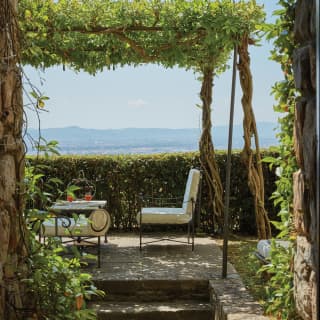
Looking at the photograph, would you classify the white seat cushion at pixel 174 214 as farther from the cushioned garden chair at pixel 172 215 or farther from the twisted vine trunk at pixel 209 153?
the twisted vine trunk at pixel 209 153

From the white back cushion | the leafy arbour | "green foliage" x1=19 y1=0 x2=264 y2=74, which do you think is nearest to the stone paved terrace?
the white back cushion

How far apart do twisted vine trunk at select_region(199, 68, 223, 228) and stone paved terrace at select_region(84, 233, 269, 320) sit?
573 millimetres

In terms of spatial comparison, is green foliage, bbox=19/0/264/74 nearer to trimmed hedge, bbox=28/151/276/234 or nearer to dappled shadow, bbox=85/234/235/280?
trimmed hedge, bbox=28/151/276/234

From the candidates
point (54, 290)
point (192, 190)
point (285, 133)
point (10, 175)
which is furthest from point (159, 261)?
point (285, 133)

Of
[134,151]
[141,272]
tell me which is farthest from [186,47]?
[141,272]

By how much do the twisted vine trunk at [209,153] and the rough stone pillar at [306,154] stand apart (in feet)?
19.5

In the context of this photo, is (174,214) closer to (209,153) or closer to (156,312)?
(209,153)

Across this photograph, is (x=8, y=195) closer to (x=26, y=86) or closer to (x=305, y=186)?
(x=26, y=86)

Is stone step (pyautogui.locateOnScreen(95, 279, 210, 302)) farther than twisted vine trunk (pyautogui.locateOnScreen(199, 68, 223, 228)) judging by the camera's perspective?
No

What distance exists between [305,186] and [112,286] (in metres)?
3.63

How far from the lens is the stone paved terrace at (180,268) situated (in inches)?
173

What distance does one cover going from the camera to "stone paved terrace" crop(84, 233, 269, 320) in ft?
14.4

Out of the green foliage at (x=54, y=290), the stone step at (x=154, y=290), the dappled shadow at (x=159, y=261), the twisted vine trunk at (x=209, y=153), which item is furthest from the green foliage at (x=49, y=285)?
the twisted vine trunk at (x=209, y=153)

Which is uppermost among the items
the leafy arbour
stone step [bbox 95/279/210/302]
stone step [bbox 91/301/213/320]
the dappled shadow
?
the leafy arbour
